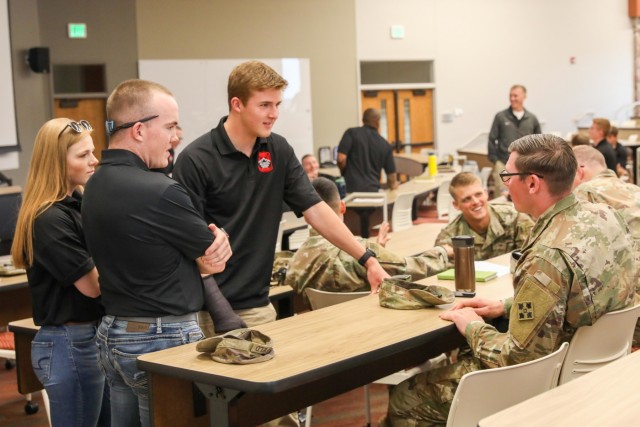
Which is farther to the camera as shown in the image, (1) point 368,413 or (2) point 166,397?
(1) point 368,413

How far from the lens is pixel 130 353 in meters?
2.73

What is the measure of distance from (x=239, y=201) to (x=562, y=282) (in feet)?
4.04

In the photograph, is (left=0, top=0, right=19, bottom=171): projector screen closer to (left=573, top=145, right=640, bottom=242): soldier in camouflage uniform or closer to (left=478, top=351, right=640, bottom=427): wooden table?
(left=573, top=145, right=640, bottom=242): soldier in camouflage uniform

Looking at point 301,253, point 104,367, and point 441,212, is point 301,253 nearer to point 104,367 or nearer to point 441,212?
point 104,367

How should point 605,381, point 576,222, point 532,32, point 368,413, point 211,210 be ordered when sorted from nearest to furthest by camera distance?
point 605,381
point 576,222
point 211,210
point 368,413
point 532,32

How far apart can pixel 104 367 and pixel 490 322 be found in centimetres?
149

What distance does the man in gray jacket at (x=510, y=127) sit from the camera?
11.3 m

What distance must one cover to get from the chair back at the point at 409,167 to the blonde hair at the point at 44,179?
9.89m

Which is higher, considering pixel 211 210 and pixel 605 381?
pixel 211 210

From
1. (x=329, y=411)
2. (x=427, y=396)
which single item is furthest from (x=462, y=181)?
(x=427, y=396)

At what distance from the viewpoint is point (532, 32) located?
17.3m

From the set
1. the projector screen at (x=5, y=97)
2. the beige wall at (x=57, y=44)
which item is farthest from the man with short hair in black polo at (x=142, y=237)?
the beige wall at (x=57, y=44)

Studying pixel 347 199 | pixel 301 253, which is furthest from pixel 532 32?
pixel 301 253

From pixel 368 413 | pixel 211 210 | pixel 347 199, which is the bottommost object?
pixel 368 413
